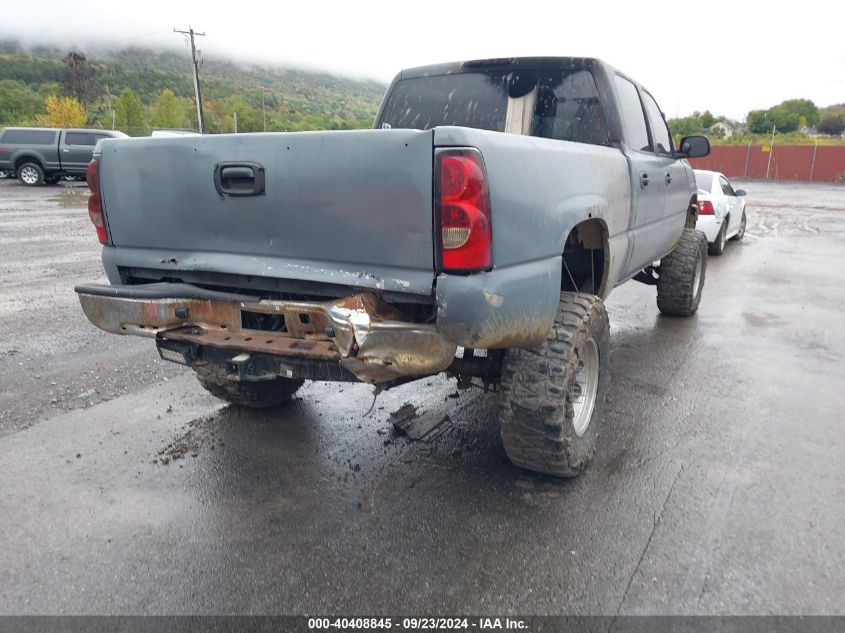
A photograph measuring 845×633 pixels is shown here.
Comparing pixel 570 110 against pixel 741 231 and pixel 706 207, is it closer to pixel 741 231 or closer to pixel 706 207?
pixel 706 207

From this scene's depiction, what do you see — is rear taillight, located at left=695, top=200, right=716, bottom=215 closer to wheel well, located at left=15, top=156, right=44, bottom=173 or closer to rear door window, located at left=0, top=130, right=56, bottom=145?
rear door window, located at left=0, top=130, right=56, bottom=145

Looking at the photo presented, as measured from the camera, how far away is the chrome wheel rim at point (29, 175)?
2233 centimetres

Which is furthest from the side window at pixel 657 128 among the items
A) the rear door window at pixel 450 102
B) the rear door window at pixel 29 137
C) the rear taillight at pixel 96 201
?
the rear door window at pixel 29 137

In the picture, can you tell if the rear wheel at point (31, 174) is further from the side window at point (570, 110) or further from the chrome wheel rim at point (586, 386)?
the chrome wheel rim at point (586, 386)

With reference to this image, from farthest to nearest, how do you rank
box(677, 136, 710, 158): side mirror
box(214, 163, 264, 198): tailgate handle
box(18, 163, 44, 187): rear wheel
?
box(18, 163, 44, 187): rear wheel < box(677, 136, 710, 158): side mirror < box(214, 163, 264, 198): tailgate handle

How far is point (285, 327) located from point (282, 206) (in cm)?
61

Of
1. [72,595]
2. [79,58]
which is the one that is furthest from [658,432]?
[79,58]

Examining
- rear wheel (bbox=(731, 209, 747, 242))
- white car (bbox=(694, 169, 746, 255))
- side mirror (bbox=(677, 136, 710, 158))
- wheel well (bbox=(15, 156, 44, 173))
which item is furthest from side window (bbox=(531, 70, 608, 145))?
wheel well (bbox=(15, 156, 44, 173))

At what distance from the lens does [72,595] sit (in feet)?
8.04

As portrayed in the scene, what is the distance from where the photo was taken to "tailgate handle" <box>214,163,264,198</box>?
2.78 metres

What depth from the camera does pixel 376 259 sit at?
8.61ft

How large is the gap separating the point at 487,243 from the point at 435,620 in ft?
4.57

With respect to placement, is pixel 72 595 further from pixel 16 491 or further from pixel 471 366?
pixel 471 366

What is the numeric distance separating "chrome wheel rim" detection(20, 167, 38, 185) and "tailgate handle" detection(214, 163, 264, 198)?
77.3 feet
